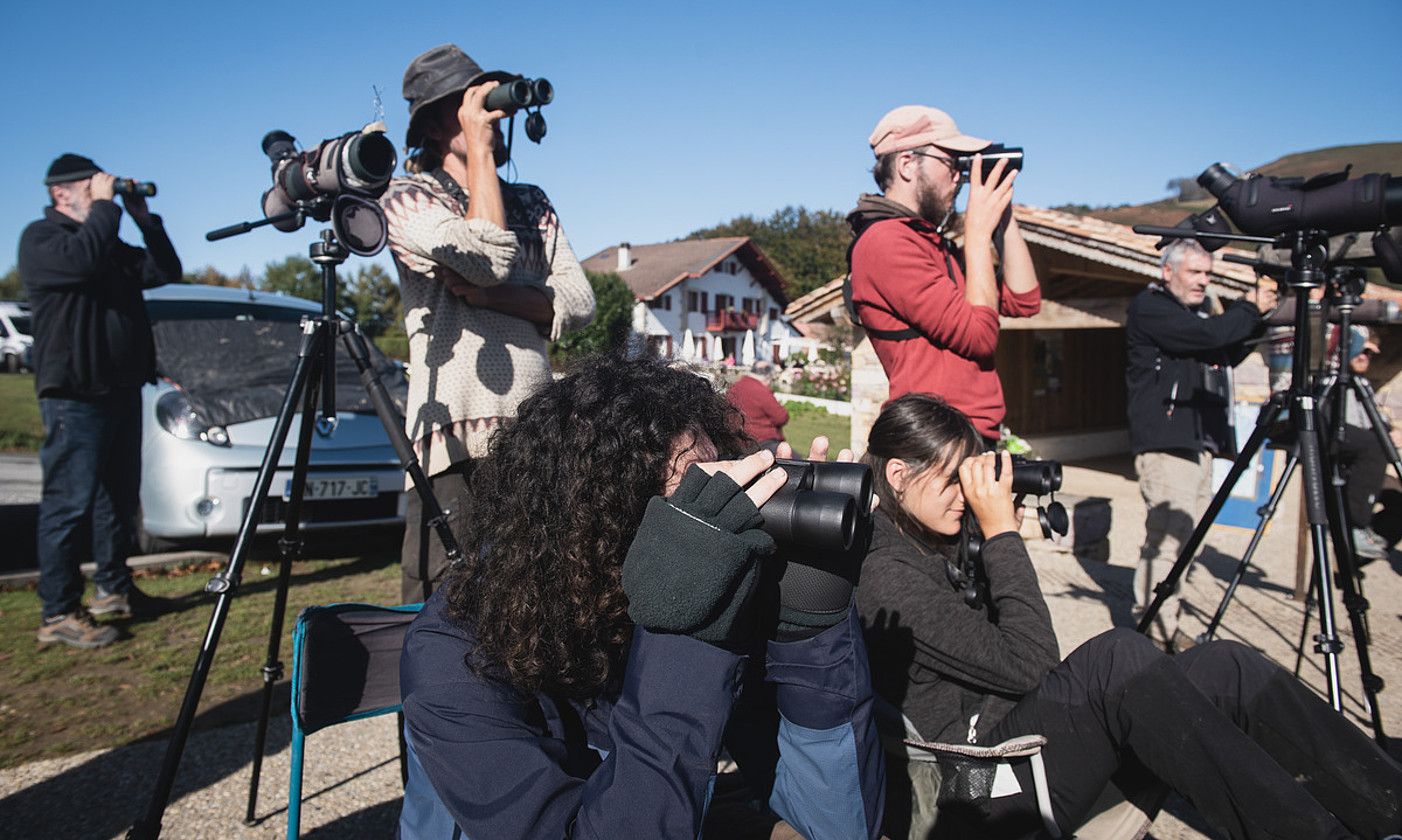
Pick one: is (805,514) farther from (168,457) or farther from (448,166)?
(168,457)

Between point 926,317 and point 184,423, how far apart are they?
4.37 m

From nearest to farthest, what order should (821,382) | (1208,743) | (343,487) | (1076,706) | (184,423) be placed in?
(1208,743) < (1076,706) < (184,423) < (343,487) < (821,382)

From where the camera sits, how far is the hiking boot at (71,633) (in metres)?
3.61

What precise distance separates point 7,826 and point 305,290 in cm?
4459

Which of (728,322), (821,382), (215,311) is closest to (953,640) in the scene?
(215,311)

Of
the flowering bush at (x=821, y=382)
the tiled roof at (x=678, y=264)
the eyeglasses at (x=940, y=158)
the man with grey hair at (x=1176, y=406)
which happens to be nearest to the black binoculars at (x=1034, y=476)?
the eyeglasses at (x=940, y=158)

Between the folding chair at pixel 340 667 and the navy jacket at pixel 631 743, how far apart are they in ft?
1.57

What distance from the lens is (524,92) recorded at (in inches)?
91.9

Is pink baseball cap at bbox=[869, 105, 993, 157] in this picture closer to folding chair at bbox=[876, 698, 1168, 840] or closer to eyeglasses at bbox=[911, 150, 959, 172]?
eyeglasses at bbox=[911, 150, 959, 172]

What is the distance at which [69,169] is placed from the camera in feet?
11.6

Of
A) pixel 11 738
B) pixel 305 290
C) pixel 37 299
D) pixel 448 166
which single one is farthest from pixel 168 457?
pixel 305 290

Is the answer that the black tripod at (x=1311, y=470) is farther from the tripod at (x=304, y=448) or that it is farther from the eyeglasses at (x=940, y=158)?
the tripod at (x=304, y=448)

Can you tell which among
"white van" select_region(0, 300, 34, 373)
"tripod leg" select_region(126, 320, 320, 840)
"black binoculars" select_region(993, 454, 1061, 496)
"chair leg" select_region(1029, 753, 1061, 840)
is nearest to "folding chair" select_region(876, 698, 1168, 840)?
"chair leg" select_region(1029, 753, 1061, 840)

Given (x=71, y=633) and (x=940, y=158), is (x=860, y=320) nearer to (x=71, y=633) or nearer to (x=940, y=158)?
(x=940, y=158)
